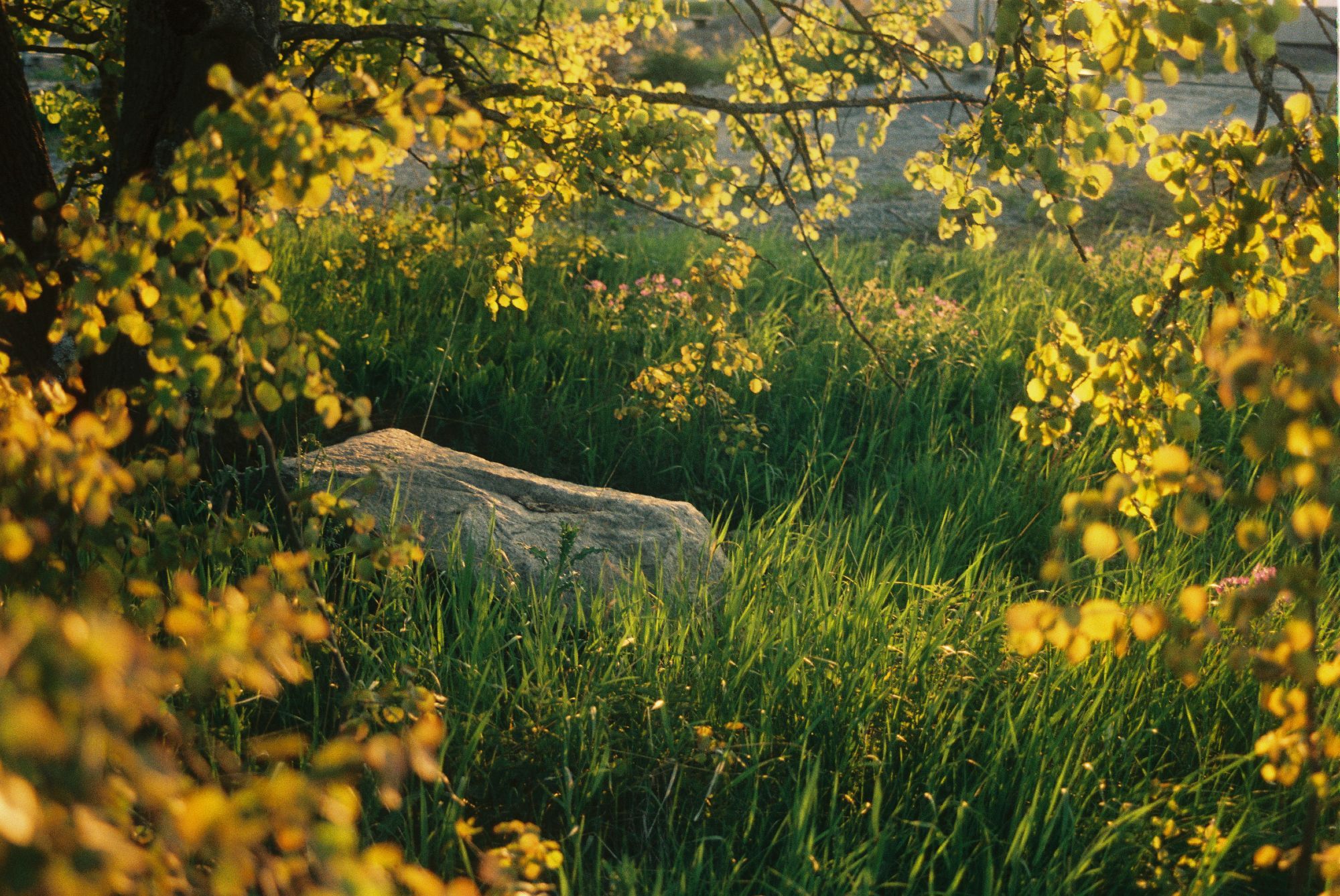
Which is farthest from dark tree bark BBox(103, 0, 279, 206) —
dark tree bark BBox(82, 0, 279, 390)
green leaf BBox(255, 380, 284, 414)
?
green leaf BBox(255, 380, 284, 414)

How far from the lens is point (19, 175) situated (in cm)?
314

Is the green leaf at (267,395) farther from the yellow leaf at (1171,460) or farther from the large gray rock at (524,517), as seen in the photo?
the large gray rock at (524,517)

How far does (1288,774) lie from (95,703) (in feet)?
4.39

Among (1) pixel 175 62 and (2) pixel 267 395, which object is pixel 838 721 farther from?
(1) pixel 175 62

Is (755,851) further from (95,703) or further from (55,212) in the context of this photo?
(55,212)

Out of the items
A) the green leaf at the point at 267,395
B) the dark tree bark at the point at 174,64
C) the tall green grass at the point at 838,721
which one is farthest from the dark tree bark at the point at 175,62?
the green leaf at the point at 267,395

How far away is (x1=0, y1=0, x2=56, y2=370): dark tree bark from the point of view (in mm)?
3066

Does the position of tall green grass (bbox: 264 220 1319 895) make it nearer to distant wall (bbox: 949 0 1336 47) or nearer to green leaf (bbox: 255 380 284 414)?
green leaf (bbox: 255 380 284 414)

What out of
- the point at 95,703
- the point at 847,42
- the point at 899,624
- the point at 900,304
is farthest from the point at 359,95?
the point at 900,304

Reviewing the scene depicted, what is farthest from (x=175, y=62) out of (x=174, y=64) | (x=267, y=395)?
(x=267, y=395)

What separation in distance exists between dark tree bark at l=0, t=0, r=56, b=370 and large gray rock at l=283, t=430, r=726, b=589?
2.77ft

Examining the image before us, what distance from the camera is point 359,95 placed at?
4.99 ft

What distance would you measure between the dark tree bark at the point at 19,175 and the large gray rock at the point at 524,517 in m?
0.84

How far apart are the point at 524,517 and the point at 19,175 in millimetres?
1830
